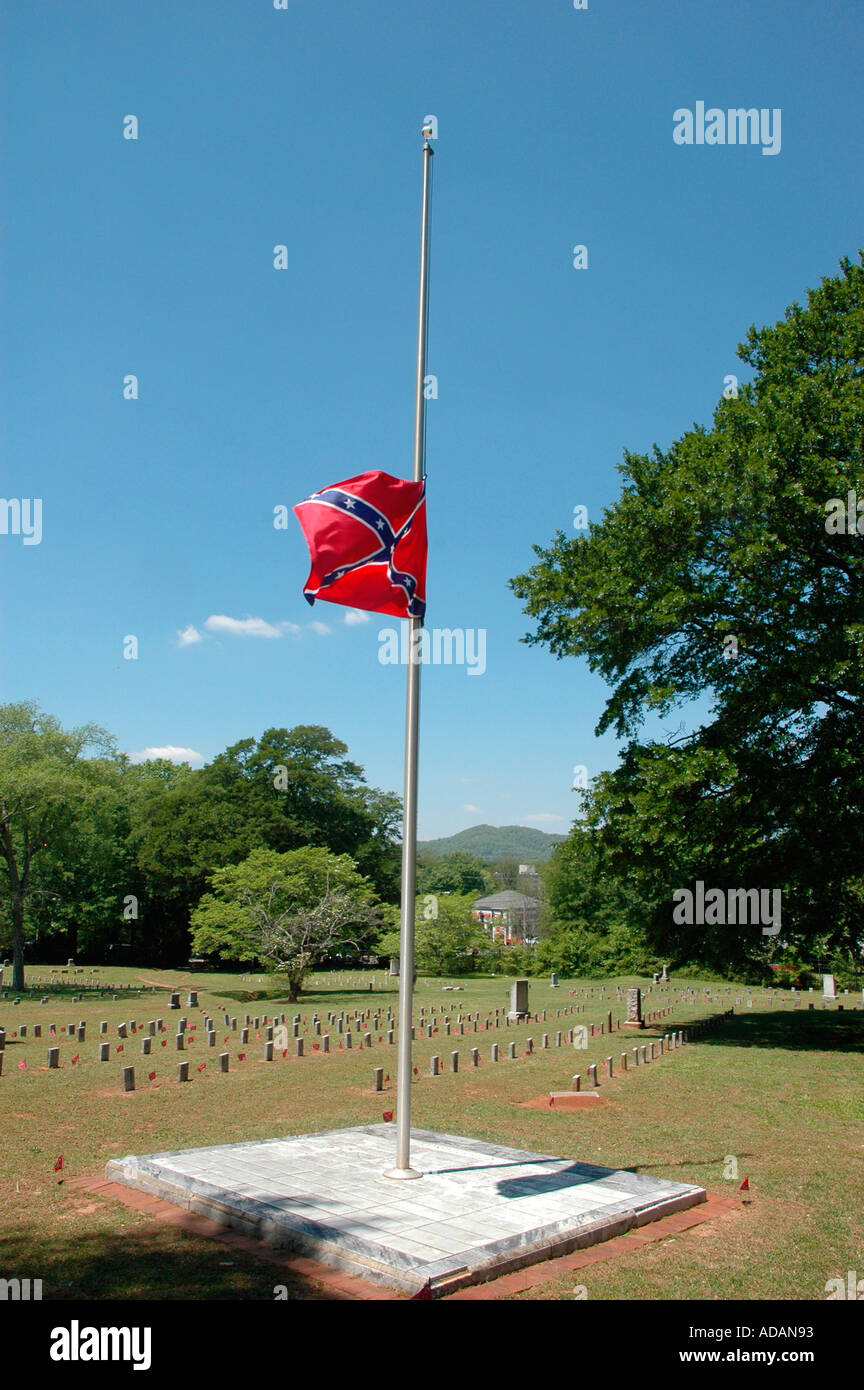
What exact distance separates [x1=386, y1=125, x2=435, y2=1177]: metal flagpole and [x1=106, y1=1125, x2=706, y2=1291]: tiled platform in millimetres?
543

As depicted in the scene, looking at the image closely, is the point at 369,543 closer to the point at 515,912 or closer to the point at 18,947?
the point at 18,947

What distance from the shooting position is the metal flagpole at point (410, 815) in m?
9.20

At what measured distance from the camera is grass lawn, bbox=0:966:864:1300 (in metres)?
7.14

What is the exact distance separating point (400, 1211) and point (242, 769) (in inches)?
2369

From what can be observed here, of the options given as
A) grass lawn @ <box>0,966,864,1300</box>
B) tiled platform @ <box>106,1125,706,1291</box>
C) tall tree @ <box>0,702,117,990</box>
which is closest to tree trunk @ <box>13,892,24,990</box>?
tall tree @ <box>0,702,117,990</box>

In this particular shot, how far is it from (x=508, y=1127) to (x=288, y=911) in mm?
24178

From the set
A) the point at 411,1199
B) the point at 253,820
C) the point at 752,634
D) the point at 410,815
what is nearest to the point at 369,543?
the point at 410,815

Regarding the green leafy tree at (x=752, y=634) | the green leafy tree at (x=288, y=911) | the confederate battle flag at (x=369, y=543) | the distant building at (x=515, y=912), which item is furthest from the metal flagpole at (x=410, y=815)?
the distant building at (x=515, y=912)

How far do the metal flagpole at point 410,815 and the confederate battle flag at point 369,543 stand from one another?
1.23ft

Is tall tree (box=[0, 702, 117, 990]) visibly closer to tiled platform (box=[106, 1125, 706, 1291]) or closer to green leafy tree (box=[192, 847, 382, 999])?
green leafy tree (box=[192, 847, 382, 999])
